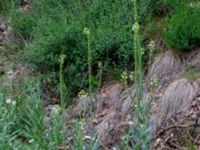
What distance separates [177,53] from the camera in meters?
5.09

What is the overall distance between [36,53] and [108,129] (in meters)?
1.35

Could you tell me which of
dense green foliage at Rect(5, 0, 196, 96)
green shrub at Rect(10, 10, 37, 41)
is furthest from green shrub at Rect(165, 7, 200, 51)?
green shrub at Rect(10, 10, 37, 41)

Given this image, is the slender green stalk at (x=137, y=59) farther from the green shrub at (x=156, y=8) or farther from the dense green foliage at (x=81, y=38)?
the green shrub at (x=156, y=8)

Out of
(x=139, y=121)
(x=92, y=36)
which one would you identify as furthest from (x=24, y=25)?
(x=139, y=121)

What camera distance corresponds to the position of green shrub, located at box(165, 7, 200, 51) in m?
4.94

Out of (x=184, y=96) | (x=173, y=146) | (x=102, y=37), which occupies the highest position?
(x=102, y=37)

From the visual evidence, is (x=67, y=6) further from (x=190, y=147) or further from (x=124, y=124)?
(x=190, y=147)

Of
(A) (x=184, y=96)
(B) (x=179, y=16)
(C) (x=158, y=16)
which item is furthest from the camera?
(C) (x=158, y=16)

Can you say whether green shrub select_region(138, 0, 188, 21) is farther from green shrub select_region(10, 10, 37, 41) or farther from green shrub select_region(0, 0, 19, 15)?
green shrub select_region(0, 0, 19, 15)

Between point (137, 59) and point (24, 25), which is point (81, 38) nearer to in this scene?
point (24, 25)

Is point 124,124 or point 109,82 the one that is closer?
point 124,124

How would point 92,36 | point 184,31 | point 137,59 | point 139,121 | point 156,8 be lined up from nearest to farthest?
point 139,121
point 137,59
point 184,31
point 92,36
point 156,8

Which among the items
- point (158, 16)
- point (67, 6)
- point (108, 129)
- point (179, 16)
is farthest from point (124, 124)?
point (67, 6)

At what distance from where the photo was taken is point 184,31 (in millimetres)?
4945
